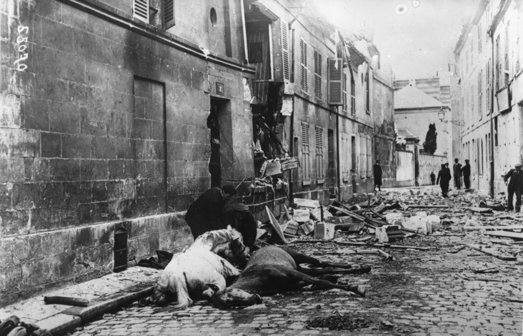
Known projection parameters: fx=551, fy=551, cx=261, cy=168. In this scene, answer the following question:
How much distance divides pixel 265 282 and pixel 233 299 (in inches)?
25.8

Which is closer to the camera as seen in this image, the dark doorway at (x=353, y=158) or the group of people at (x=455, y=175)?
the group of people at (x=455, y=175)

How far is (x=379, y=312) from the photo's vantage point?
5.91 metres

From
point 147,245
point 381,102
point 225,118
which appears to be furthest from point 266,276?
point 381,102

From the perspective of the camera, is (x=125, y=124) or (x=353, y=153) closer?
(x=125, y=124)

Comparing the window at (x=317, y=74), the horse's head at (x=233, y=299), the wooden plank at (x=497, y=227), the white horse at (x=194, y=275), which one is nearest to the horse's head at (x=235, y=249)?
the white horse at (x=194, y=275)

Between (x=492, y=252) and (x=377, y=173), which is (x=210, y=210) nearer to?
(x=492, y=252)

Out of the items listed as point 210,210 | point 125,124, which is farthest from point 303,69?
point 125,124

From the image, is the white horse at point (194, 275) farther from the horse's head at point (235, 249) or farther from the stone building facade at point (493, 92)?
the stone building facade at point (493, 92)

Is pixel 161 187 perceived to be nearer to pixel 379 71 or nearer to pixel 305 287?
pixel 305 287

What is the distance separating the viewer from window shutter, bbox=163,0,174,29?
10445mm

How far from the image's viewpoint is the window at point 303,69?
19.9 metres

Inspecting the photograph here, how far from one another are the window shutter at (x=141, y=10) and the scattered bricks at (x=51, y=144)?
3082 mm

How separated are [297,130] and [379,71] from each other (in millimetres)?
19544

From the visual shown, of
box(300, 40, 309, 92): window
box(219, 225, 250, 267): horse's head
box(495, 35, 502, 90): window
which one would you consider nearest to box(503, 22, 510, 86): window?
box(495, 35, 502, 90): window
